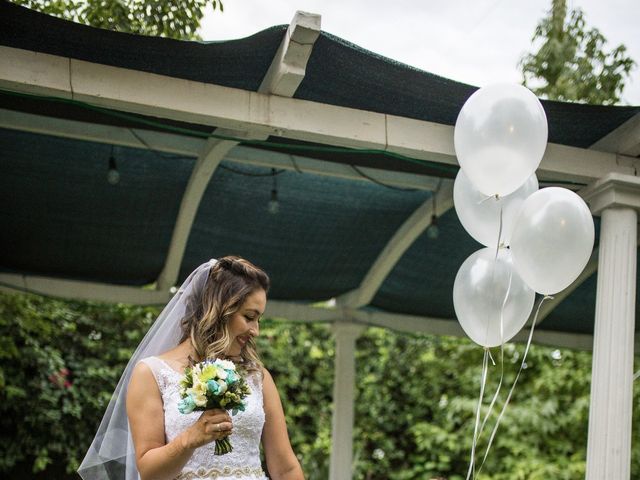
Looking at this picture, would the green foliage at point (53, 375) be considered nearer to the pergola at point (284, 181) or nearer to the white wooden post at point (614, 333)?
the pergola at point (284, 181)

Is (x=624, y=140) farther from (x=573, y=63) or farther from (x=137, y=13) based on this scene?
(x=573, y=63)

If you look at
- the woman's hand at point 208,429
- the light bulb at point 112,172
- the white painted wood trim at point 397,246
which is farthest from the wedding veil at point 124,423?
the white painted wood trim at point 397,246

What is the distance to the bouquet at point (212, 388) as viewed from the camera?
2.35m

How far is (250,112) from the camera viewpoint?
3.82 meters

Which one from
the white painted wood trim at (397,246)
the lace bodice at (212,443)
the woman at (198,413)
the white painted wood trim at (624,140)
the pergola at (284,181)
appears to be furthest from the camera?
the white painted wood trim at (397,246)

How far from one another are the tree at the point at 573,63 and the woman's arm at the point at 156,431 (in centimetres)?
639

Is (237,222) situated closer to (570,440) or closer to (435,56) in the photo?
(570,440)

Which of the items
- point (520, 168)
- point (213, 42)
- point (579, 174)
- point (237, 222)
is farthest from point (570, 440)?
point (213, 42)

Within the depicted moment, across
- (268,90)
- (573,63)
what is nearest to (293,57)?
(268,90)

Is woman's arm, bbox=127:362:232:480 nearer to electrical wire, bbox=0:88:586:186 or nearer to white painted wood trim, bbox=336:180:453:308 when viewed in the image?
electrical wire, bbox=0:88:586:186

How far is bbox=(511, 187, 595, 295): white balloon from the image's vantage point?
353cm

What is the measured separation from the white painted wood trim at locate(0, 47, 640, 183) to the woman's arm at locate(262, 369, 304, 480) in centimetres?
137

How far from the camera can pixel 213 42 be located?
3545 millimetres

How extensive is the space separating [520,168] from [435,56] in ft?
28.1
